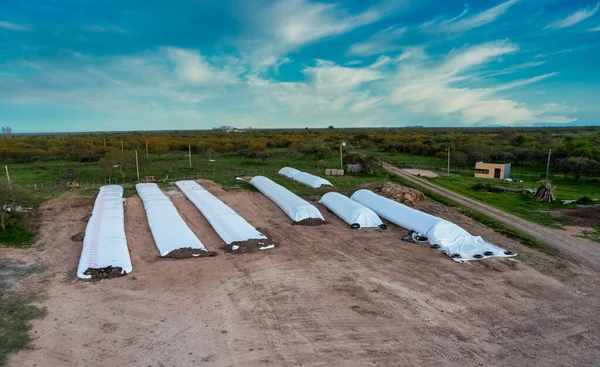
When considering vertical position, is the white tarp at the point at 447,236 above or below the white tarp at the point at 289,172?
below

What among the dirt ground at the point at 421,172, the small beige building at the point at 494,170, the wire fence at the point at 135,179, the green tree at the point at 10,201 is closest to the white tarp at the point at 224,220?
the green tree at the point at 10,201

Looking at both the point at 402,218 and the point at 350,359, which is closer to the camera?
the point at 350,359

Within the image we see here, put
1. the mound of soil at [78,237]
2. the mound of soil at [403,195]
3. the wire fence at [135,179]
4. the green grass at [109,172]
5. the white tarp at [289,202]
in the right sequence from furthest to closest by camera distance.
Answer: the green grass at [109,172] < the wire fence at [135,179] < the mound of soil at [403,195] < the white tarp at [289,202] < the mound of soil at [78,237]

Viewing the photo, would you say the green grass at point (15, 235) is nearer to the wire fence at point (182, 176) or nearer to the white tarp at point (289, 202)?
the wire fence at point (182, 176)

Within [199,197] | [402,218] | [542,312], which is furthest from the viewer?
[199,197]

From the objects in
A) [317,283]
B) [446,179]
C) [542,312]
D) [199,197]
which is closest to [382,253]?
[317,283]

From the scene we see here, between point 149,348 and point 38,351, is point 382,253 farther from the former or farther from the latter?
point 38,351
